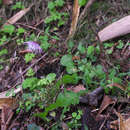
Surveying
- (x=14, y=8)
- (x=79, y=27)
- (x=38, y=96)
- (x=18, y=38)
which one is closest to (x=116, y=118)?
(x=38, y=96)

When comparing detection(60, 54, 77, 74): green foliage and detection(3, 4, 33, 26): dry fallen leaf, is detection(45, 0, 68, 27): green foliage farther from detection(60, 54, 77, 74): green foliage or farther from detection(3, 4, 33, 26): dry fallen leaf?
detection(60, 54, 77, 74): green foliage

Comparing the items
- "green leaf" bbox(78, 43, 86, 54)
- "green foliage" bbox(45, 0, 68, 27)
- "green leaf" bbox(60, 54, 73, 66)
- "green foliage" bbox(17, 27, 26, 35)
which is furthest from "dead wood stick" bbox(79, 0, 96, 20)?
"green foliage" bbox(17, 27, 26, 35)

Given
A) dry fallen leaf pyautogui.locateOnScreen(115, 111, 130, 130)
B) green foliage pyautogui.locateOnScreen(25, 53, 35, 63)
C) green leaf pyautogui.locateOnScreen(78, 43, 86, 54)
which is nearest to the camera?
dry fallen leaf pyautogui.locateOnScreen(115, 111, 130, 130)

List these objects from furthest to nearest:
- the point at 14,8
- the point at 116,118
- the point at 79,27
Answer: the point at 14,8, the point at 79,27, the point at 116,118

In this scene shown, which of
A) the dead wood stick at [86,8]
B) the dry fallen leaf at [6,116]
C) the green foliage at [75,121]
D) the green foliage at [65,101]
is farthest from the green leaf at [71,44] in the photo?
the dry fallen leaf at [6,116]

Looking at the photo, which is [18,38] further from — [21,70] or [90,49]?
[90,49]

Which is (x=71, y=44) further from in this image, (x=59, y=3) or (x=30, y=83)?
(x=59, y=3)

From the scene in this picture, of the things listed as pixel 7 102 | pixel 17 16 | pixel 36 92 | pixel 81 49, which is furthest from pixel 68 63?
pixel 17 16

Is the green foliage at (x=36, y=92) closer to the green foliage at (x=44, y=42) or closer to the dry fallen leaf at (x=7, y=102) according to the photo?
the dry fallen leaf at (x=7, y=102)
